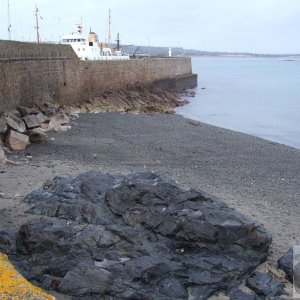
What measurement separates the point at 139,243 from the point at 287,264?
4.97 ft

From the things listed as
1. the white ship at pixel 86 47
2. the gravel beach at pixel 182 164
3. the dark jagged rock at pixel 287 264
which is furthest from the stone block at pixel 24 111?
the white ship at pixel 86 47

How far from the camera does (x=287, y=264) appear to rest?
4617 millimetres

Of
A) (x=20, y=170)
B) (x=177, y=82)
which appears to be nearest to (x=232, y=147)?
(x=20, y=170)

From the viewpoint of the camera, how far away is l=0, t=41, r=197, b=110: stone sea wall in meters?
13.2

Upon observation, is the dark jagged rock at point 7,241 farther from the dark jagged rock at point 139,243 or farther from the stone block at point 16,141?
the stone block at point 16,141

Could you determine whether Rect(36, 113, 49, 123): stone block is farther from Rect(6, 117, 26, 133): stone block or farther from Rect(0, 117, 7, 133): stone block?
Rect(0, 117, 7, 133): stone block

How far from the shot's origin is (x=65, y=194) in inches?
223

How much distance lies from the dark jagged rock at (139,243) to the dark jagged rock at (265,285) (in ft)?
0.38

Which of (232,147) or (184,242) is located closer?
(184,242)

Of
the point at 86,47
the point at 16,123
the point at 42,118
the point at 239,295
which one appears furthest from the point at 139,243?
the point at 86,47

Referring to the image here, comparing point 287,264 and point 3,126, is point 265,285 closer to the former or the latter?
point 287,264

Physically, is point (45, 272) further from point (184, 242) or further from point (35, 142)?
point (35, 142)

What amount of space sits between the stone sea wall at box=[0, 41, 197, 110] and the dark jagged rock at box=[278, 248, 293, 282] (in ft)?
31.5

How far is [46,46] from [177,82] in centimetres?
2246
